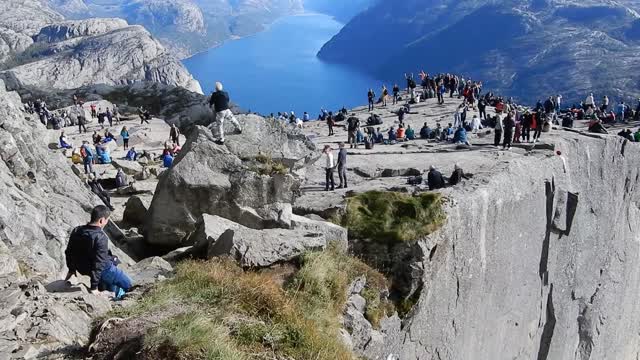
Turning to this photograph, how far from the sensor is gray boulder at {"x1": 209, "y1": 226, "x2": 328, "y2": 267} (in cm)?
1202

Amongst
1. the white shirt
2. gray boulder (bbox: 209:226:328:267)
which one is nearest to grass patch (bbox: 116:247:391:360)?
gray boulder (bbox: 209:226:328:267)

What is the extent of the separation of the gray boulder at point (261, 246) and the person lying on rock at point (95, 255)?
2310 mm

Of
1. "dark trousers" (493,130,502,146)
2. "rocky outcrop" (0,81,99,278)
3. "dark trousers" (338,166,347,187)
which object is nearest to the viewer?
"rocky outcrop" (0,81,99,278)

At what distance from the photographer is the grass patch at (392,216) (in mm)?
15995

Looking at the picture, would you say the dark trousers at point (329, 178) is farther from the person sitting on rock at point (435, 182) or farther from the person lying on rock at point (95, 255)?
the person lying on rock at point (95, 255)

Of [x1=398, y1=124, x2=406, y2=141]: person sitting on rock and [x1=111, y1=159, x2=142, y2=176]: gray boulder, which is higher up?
[x1=398, y1=124, x2=406, y2=141]: person sitting on rock

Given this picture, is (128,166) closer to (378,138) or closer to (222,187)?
(378,138)

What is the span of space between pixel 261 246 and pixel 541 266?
1524 centimetres

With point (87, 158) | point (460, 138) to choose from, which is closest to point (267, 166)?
point (87, 158)

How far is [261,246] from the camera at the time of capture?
1242 cm

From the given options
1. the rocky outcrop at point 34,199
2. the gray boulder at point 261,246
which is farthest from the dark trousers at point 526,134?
the rocky outcrop at point 34,199

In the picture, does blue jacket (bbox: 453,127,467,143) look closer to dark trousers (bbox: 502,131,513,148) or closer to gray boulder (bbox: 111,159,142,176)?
dark trousers (bbox: 502,131,513,148)

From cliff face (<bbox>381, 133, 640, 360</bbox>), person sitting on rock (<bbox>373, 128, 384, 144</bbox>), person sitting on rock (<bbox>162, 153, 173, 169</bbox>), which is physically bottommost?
cliff face (<bbox>381, 133, 640, 360</bbox>)

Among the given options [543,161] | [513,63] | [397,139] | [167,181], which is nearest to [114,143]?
[397,139]
